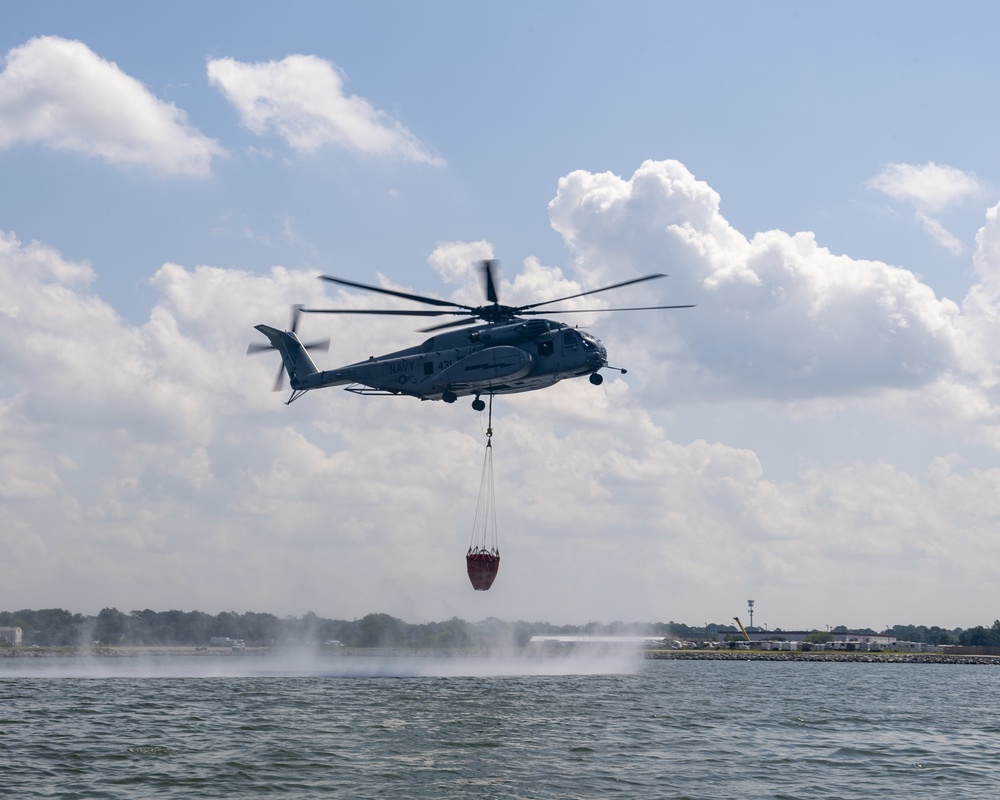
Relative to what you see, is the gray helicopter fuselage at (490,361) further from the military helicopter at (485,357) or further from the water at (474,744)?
the water at (474,744)

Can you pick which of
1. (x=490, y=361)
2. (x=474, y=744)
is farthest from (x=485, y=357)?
(x=474, y=744)

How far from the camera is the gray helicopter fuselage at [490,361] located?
51.9 metres

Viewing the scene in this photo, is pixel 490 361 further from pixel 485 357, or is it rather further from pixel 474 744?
pixel 474 744

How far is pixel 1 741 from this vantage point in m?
40.1

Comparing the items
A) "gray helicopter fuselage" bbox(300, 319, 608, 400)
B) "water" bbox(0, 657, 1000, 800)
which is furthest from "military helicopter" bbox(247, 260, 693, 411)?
"water" bbox(0, 657, 1000, 800)

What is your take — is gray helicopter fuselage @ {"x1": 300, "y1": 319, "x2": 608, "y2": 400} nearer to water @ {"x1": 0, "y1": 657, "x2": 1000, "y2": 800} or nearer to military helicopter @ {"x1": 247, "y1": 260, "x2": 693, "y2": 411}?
military helicopter @ {"x1": 247, "y1": 260, "x2": 693, "y2": 411}

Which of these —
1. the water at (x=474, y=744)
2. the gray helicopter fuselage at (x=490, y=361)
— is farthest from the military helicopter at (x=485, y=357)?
the water at (x=474, y=744)

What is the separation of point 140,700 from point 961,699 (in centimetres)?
6049

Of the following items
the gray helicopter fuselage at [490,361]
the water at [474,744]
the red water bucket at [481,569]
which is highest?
the gray helicopter fuselage at [490,361]

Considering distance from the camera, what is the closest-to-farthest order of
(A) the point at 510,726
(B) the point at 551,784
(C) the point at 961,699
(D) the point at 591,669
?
(B) the point at 551,784, (A) the point at 510,726, (C) the point at 961,699, (D) the point at 591,669

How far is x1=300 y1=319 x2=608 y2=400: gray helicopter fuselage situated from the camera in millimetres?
51875

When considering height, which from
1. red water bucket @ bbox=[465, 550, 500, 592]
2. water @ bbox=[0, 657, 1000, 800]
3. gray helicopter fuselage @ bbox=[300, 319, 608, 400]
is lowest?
water @ bbox=[0, 657, 1000, 800]

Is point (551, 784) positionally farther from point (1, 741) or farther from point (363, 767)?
point (1, 741)

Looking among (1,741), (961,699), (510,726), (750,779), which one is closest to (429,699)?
(510,726)
